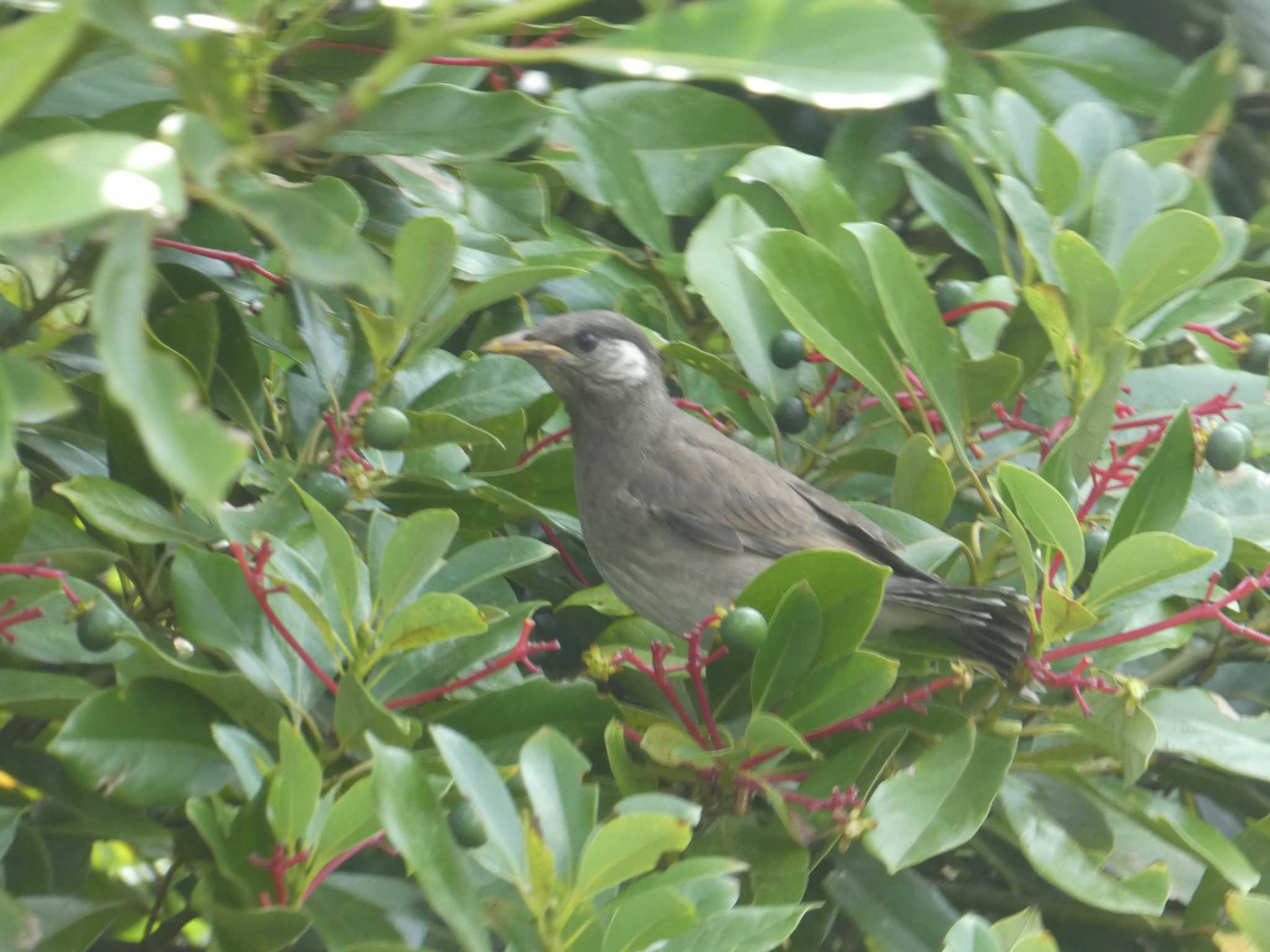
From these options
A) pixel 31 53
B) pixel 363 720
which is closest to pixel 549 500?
pixel 363 720

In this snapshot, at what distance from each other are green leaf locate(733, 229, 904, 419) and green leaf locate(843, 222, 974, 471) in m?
0.06

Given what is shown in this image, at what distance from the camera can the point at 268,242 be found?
223cm

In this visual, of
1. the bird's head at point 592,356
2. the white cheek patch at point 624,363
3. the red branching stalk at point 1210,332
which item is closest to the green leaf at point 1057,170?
the red branching stalk at point 1210,332

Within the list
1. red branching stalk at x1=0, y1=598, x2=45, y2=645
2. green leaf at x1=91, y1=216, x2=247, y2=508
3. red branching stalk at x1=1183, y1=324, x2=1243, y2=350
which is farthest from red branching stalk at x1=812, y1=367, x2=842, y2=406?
green leaf at x1=91, y1=216, x2=247, y2=508

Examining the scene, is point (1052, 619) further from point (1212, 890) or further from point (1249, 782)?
point (1249, 782)

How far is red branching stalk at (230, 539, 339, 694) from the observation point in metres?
1.53

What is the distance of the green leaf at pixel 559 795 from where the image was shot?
4.53 ft

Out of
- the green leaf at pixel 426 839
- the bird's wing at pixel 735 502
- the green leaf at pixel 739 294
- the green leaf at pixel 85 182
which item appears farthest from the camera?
the bird's wing at pixel 735 502

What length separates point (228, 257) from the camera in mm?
1950

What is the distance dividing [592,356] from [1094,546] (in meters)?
1.26

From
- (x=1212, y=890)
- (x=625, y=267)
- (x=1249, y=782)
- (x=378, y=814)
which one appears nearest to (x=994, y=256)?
(x=625, y=267)

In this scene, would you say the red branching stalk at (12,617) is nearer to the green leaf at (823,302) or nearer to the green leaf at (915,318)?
the green leaf at (823,302)

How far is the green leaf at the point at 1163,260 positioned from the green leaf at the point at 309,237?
1.40m

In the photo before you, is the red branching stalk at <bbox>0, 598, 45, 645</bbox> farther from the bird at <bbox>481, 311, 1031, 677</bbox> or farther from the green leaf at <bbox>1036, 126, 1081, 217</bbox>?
the green leaf at <bbox>1036, 126, 1081, 217</bbox>
